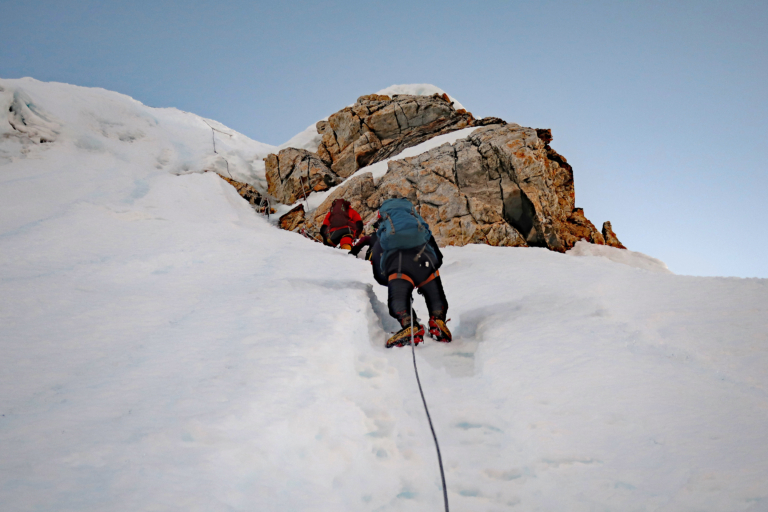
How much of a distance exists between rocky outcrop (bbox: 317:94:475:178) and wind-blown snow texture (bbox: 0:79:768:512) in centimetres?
1409

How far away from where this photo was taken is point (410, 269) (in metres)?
4.12

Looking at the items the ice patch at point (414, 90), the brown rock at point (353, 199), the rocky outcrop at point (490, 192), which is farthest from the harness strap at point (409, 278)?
the ice patch at point (414, 90)

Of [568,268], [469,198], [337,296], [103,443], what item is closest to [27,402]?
[103,443]

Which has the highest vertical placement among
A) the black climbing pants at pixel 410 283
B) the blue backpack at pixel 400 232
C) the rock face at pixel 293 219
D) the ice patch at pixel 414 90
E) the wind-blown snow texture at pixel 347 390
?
the ice patch at pixel 414 90

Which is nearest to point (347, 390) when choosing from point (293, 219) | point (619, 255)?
point (619, 255)

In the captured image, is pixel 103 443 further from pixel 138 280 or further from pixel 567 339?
pixel 567 339

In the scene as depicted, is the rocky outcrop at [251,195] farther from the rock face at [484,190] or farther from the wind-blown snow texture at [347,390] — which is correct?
the wind-blown snow texture at [347,390]

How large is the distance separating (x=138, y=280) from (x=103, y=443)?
267 centimetres

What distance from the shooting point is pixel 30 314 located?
2.71 meters

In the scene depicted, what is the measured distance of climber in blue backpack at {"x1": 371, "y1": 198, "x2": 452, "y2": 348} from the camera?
392cm

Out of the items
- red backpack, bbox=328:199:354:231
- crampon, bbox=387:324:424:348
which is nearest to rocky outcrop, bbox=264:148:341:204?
red backpack, bbox=328:199:354:231

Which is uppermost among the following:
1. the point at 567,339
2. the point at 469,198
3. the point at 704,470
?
the point at 469,198

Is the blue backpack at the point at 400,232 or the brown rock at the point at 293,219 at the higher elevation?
the brown rock at the point at 293,219

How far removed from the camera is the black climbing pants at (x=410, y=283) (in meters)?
3.98
